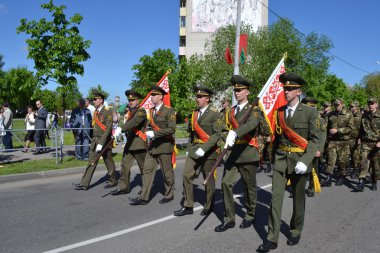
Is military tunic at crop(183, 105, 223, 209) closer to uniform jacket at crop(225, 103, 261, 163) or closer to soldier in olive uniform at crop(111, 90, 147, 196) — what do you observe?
uniform jacket at crop(225, 103, 261, 163)

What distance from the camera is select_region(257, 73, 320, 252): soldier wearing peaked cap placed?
4523 millimetres

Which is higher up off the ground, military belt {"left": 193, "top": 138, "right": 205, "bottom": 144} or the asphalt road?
military belt {"left": 193, "top": 138, "right": 205, "bottom": 144}

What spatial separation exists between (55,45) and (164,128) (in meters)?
6.83

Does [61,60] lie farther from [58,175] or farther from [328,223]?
[328,223]

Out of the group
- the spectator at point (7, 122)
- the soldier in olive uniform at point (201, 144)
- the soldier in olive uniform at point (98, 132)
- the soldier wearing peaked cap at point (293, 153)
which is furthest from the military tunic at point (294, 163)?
the spectator at point (7, 122)

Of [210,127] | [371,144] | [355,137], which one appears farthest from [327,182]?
[210,127]

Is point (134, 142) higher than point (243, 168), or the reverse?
point (134, 142)

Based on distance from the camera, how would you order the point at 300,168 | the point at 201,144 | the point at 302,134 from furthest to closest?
the point at 201,144, the point at 302,134, the point at 300,168

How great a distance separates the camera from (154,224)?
5633 millimetres

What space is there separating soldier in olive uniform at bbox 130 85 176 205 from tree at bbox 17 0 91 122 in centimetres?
628

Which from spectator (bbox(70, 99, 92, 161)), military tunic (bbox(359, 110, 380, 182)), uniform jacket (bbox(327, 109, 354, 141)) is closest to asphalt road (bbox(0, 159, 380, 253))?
military tunic (bbox(359, 110, 380, 182))

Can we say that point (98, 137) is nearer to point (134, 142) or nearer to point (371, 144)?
point (134, 142)

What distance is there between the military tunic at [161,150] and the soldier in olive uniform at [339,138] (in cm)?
395

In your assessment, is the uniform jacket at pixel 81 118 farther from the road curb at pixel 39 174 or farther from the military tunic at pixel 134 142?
the military tunic at pixel 134 142
